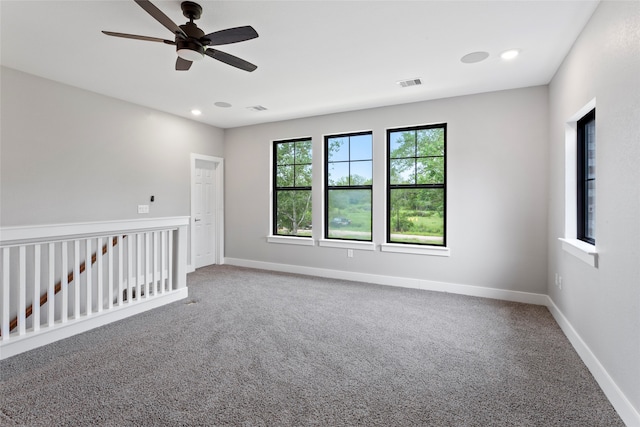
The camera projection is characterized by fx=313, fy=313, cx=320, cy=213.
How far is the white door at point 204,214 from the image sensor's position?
5.66 m

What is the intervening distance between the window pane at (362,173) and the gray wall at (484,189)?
14 cm

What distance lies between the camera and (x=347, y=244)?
16.3 ft

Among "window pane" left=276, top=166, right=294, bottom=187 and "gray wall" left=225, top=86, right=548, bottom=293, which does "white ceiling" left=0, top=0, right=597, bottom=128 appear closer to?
"gray wall" left=225, top=86, right=548, bottom=293

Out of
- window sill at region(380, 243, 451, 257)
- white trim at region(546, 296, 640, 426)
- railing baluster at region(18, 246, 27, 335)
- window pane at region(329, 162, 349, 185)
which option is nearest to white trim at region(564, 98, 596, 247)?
white trim at region(546, 296, 640, 426)

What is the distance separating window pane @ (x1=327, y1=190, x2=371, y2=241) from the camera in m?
4.92

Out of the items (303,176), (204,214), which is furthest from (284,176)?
(204,214)

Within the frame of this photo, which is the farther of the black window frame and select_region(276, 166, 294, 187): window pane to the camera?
select_region(276, 166, 294, 187): window pane

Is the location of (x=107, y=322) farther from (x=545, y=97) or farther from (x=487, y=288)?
(x=545, y=97)

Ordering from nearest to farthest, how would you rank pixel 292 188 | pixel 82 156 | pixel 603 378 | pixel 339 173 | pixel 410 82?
pixel 603 378 < pixel 410 82 < pixel 82 156 < pixel 339 173 < pixel 292 188

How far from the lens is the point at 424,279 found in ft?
14.5

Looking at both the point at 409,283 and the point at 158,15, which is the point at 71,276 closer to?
the point at 158,15

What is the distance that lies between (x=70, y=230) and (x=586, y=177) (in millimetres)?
4762

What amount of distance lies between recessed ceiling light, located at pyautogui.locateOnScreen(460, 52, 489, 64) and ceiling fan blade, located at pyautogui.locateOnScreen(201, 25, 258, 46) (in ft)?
6.89

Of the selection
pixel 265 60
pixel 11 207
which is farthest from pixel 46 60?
pixel 265 60
